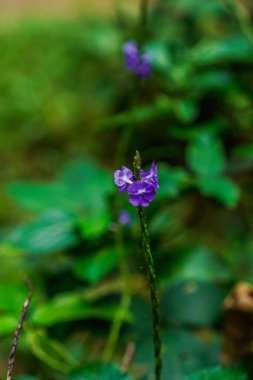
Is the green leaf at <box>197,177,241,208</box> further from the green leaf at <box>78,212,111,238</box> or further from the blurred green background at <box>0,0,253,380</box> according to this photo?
the green leaf at <box>78,212,111,238</box>

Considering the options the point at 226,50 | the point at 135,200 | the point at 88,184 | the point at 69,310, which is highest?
the point at 226,50

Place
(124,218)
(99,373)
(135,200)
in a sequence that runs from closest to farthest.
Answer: (135,200), (99,373), (124,218)

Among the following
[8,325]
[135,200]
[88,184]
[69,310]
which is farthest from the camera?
[88,184]

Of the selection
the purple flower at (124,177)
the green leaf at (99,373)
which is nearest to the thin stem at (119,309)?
the green leaf at (99,373)

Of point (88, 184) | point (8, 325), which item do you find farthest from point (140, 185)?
point (88, 184)

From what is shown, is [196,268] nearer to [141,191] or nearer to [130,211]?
[130,211]

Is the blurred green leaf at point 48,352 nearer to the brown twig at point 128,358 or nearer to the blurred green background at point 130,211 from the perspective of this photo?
the blurred green background at point 130,211

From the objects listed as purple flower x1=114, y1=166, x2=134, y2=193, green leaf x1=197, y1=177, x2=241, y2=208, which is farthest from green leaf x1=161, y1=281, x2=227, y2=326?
purple flower x1=114, y1=166, x2=134, y2=193
